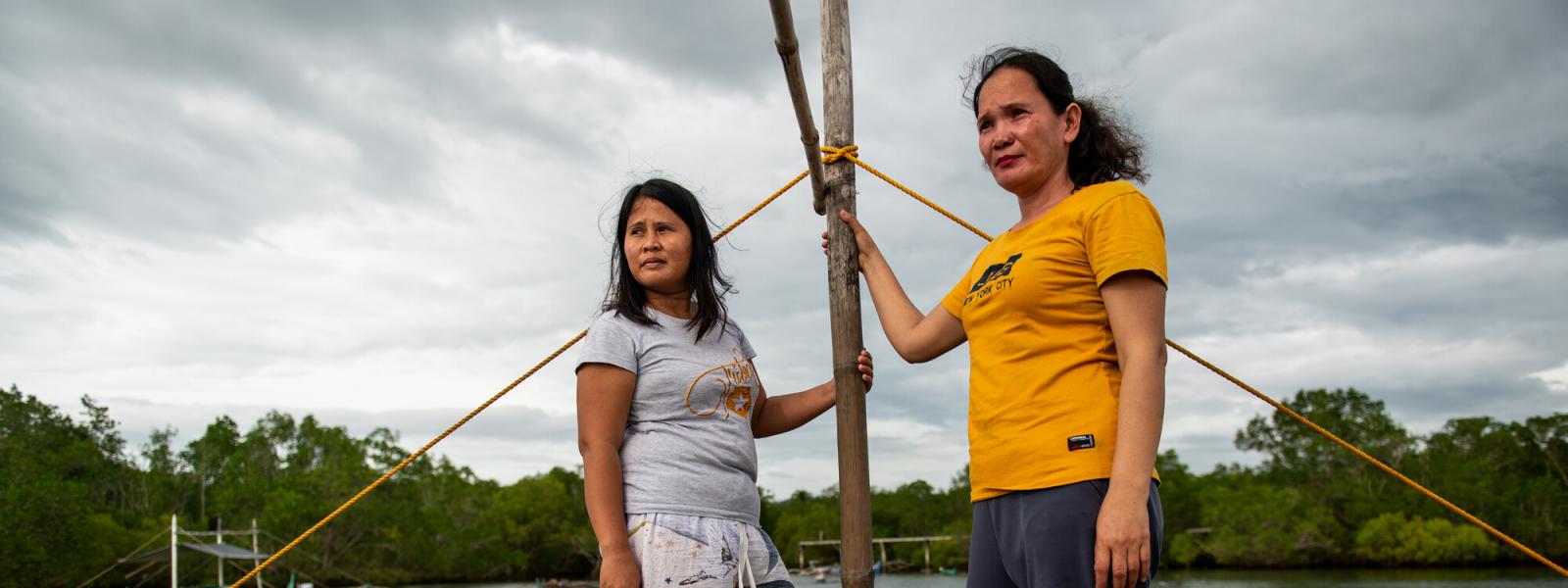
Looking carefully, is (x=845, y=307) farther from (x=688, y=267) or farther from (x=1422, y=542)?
(x=1422, y=542)

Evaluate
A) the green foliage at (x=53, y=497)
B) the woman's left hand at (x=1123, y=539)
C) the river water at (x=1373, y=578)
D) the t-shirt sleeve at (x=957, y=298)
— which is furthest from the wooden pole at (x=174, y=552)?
the river water at (x=1373, y=578)

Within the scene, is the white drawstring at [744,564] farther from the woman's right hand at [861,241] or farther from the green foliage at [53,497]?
the green foliage at [53,497]

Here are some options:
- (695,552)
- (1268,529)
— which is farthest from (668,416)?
(1268,529)

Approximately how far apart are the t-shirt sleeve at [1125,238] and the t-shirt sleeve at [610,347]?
1034mm

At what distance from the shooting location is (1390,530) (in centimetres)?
4422

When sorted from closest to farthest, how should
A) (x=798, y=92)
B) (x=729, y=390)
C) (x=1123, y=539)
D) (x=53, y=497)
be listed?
(x=1123, y=539) → (x=729, y=390) → (x=798, y=92) → (x=53, y=497)

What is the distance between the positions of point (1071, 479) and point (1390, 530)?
168 feet

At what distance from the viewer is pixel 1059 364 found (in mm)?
1870

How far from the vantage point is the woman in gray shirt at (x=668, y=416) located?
2.13 meters

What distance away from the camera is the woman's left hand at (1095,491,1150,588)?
171 cm

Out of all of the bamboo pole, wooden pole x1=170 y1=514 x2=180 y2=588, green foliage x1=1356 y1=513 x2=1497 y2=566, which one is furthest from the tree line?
the bamboo pole

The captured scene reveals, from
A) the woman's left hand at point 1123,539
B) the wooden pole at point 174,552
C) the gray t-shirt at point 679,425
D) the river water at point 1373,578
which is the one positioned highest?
the gray t-shirt at point 679,425

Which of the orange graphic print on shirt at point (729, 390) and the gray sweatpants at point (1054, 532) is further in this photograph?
the orange graphic print on shirt at point (729, 390)

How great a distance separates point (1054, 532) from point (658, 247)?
3.90 ft
